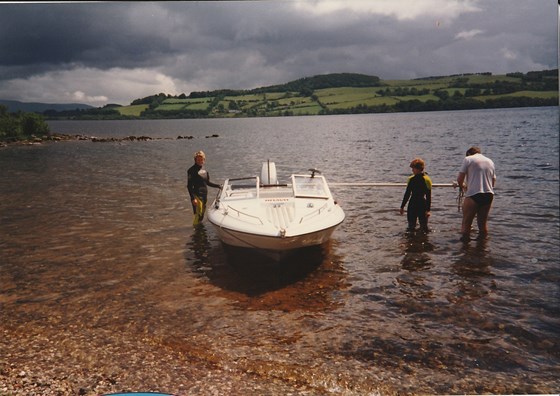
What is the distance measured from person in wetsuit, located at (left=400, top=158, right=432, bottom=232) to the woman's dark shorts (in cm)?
127

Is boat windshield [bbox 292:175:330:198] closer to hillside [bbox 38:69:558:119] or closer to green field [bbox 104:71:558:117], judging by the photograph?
green field [bbox 104:71:558:117]

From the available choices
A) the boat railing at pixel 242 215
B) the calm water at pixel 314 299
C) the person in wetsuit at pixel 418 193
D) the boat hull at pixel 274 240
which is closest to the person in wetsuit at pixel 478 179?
the person in wetsuit at pixel 418 193

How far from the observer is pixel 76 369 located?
21.2 feet

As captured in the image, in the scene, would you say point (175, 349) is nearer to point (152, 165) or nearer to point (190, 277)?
point (190, 277)

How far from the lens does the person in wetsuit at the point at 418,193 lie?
40.6ft

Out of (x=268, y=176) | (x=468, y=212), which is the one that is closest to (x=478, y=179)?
(x=468, y=212)

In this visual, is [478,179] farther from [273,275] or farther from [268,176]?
[268,176]

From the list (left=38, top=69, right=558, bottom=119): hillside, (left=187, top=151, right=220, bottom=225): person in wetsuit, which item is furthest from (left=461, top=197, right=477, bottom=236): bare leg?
(left=38, top=69, right=558, bottom=119): hillside

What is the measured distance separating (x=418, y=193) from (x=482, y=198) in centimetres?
182

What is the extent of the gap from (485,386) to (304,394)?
2.75 meters

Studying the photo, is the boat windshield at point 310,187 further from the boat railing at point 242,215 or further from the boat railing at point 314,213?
the boat railing at point 242,215

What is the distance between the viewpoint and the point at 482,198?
11797mm

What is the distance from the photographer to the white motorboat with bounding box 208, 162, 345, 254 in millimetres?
9938

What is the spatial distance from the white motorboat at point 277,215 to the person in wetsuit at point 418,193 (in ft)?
8.21
